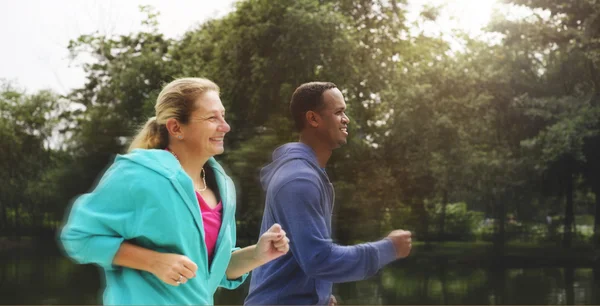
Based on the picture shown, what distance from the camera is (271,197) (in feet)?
10.8

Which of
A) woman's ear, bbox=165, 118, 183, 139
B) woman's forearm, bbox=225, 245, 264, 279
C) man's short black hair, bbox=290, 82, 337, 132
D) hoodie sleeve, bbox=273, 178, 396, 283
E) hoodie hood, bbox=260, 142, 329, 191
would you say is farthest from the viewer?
man's short black hair, bbox=290, 82, 337, 132

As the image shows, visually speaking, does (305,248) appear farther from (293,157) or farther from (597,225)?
(597,225)

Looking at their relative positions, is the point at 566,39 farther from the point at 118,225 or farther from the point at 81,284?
the point at 118,225

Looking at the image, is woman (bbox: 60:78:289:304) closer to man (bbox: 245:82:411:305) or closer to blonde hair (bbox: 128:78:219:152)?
blonde hair (bbox: 128:78:219:152)

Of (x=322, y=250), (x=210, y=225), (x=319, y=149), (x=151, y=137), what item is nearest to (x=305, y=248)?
(x=322, y=250)

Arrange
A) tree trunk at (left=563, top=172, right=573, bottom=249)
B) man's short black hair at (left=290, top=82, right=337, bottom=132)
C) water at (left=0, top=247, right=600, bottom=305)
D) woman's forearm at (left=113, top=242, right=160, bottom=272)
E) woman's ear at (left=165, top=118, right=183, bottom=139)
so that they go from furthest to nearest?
tree trunk at (left=563, top=172, right=573, bottom=249) → water at (left=0, top=247, right=600, bottom=305) → man's short black hair at (left=290, top=82, right=337, bottom=132) → woman's ear at (left=165, top=118, right=183, bottom=139) → woman's forearm at (left=113, top=242, right=160, bottom=272)

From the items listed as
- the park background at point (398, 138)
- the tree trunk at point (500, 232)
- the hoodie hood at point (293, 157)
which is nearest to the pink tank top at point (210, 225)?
the hoodie hood at point (293, 157)

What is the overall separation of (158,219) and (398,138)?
21219 millimetres

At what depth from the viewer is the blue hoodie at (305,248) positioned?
3.11m

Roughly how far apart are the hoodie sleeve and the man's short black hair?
1.50ft

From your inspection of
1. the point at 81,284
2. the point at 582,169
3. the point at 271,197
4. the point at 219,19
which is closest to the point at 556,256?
the point at 582,169

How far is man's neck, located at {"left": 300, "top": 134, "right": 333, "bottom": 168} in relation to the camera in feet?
11.3

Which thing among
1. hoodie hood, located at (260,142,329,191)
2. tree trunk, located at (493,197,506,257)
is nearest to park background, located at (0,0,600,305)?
tree trunk, located at (493,197,506,257)

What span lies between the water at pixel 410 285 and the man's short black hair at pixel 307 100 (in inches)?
698
